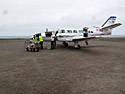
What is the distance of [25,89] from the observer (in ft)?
12.1

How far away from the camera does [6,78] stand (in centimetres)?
463

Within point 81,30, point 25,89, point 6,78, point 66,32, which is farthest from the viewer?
point 81,30

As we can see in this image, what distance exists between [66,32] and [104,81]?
442 inches

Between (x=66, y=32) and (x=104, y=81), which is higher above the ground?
(x=66, y=32)

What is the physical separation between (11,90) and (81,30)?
13.7m

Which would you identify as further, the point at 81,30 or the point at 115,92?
the point at 81,30

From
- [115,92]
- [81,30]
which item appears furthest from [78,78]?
[81,30]

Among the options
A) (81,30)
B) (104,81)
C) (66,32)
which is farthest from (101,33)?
(104,81)

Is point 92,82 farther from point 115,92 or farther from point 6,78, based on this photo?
point 6,78

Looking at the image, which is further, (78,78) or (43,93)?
(78,78)

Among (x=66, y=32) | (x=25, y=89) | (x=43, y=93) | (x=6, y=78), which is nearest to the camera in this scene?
(x=43, y=93)

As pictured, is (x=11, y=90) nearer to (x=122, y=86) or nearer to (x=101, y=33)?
(x=122, y=86)

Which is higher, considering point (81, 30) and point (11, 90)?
point (81, 30)

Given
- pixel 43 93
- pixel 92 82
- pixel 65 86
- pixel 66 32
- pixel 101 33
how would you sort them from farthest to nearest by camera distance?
pixel 101 33
pixel 66 32
pixel 92 82
pixel 65 86
pixel 43 93
